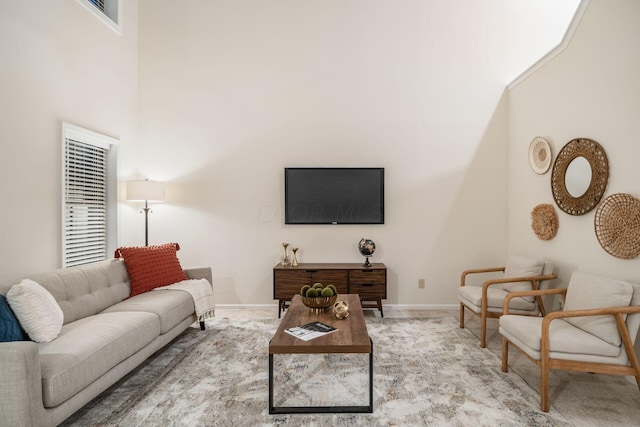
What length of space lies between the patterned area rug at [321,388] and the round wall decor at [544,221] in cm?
136

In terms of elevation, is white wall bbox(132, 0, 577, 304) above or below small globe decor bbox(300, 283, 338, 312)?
above

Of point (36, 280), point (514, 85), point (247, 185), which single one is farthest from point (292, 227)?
point (514, 85)

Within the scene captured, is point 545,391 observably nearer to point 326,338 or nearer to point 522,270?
point 326,338

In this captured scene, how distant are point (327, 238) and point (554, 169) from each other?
2545 millimetres

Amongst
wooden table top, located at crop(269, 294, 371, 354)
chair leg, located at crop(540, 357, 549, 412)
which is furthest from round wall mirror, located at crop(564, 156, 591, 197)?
wooden table top, located at crop(269, 294, 371, 354)

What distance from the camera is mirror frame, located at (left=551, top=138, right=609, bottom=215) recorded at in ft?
9.84

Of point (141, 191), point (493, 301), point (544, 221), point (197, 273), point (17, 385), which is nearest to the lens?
point (17, 385)

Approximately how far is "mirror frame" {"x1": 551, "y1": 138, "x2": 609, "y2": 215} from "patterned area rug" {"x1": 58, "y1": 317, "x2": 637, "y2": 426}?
4.73 ft

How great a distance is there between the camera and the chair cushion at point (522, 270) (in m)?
3.54

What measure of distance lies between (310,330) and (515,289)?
2233mm

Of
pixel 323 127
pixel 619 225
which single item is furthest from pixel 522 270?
pixel 323 127

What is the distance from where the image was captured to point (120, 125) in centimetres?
438

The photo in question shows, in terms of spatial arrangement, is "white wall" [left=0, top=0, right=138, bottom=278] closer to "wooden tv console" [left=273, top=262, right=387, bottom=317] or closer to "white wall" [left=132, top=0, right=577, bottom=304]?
"white wall" [left=132, top=0, right=577, bottom=304]

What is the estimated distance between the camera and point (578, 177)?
3301 mm
